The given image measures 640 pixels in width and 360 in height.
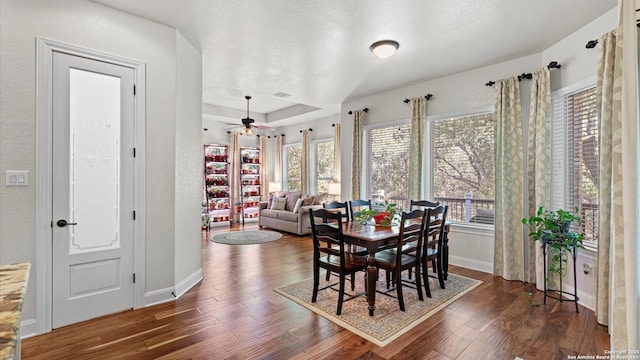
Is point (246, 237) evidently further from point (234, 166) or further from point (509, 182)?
point (509, 182)

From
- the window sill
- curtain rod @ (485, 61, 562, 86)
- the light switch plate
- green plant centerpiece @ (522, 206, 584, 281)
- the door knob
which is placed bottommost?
the window sill

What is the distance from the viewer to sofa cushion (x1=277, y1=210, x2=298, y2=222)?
6911 millimetres

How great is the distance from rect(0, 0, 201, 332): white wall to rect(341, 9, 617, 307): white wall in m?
3.22

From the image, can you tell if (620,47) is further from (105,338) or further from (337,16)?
(105,338)

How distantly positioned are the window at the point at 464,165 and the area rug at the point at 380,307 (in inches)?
43.4

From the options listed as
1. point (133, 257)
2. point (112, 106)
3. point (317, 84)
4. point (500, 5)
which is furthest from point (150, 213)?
point (500, 5)

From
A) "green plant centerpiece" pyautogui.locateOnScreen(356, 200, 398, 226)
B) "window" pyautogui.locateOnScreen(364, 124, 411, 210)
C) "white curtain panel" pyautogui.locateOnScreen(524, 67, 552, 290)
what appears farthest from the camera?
"window" pyautogui.locateOnScreen(364, 124, 411, 210)

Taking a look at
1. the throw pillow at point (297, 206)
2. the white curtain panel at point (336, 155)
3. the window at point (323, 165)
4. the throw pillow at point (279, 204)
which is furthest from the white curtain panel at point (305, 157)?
the throw pillow at point (297, 206)

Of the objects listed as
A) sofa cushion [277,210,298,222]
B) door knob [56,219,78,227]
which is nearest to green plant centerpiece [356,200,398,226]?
door knob [56,219,78,227]

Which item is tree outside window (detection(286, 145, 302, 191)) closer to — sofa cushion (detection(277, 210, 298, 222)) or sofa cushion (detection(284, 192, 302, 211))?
sofa cushion (detection(284, 192, 302, 211))

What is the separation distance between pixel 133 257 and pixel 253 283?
1357mm

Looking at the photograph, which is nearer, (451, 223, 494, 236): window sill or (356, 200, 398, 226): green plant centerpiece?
(356, 200, 398, 226): green plant centerpiece

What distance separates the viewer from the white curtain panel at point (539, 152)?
11.5 ft

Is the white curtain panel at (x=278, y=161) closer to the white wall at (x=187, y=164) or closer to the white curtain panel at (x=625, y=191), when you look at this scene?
the white wall at (x=187, y=164)
